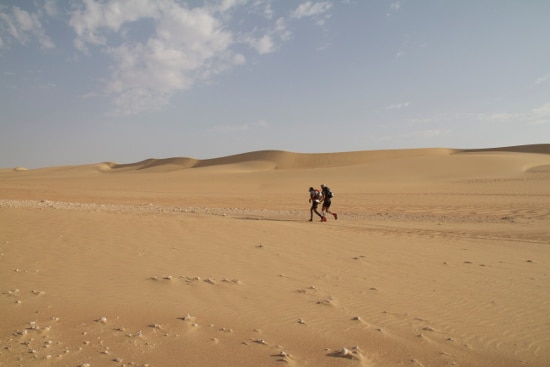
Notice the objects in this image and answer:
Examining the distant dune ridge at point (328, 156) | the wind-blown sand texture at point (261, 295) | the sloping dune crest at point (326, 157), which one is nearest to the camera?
the wind-blown sand texture at point (261, 295)

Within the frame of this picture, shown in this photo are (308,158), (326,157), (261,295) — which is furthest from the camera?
(308,158)

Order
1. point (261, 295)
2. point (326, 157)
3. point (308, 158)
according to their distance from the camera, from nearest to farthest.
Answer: point (261, 295)
point (326, 157)
point (308, 158)

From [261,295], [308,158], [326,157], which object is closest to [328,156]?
[326,157]

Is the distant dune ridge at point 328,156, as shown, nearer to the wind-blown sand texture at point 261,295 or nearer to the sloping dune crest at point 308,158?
the sloping dune crest at point 308,158

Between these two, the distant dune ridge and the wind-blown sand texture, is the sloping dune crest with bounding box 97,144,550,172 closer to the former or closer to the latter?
the distant dune ridge

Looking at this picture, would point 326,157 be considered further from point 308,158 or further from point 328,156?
point 308,158

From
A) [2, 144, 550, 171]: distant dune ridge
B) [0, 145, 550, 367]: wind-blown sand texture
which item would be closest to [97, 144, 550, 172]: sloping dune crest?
[2, 144, 550, 171]: distant dune ridge

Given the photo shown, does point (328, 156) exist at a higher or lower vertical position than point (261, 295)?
higher

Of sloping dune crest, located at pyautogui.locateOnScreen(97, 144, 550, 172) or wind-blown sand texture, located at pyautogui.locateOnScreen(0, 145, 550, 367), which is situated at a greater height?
sloping dune crest, located at pyautogui.locateOnScreen(97, 144, 550, 172)

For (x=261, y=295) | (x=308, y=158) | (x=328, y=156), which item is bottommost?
(x=261, y=295)

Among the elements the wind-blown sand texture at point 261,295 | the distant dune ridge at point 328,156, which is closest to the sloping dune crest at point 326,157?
the distant dune ridge at point 328,156

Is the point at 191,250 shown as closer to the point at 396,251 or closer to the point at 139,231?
the point at 139,231

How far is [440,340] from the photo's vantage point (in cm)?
376

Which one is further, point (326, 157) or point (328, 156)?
point (328, 156)
